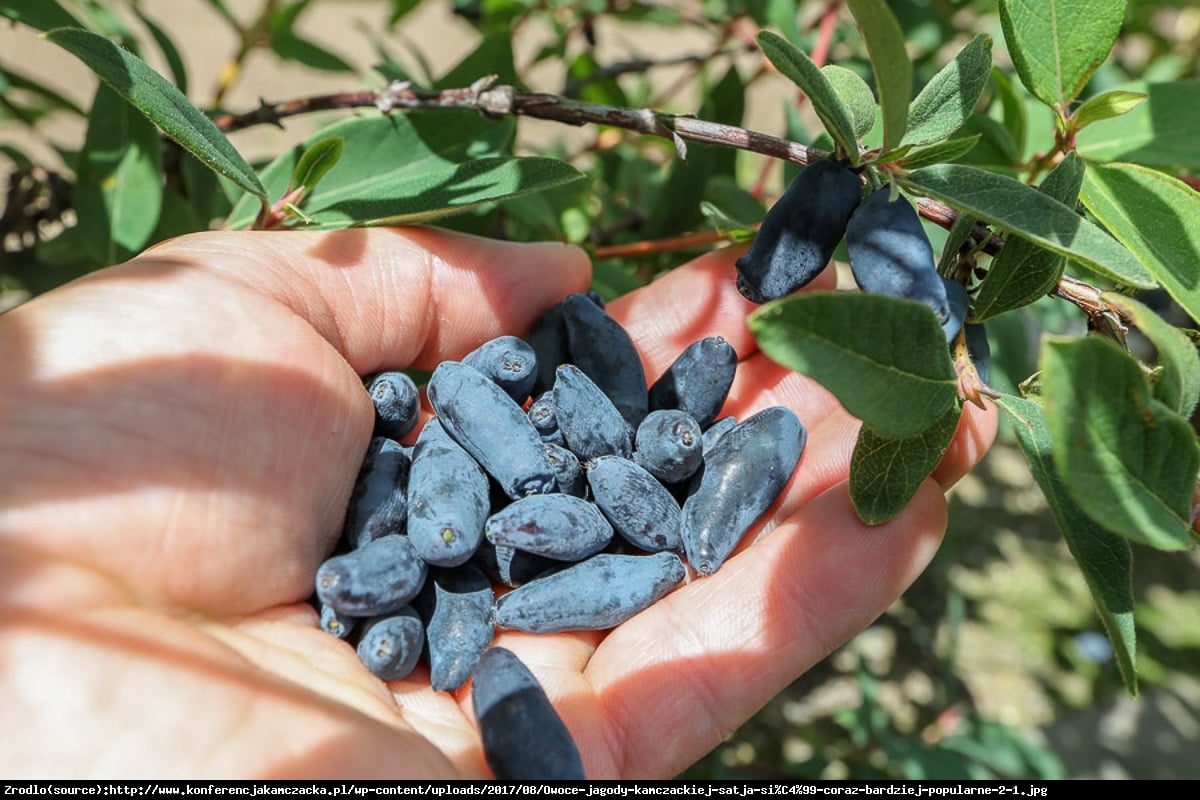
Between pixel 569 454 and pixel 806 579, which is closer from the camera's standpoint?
pixel 806 579

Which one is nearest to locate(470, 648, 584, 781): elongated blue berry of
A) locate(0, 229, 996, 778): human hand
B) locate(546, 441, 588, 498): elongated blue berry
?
locate(0, 229, 996, 778): human hand

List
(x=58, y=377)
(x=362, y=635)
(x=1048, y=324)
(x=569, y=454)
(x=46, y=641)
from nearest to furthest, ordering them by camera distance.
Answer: (x=46, y=641), (x=58, y=377), (x=362, y=635), (x=569, y=454), (x=1048, y=324)

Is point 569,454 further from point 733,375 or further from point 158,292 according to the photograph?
point 158,292

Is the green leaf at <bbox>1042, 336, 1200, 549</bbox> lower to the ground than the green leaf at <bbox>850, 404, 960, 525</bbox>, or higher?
higher

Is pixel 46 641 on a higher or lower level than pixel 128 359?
lower

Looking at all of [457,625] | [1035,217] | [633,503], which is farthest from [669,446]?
[1035,217]

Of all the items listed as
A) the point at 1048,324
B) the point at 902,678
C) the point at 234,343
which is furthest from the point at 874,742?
the point at 234,343

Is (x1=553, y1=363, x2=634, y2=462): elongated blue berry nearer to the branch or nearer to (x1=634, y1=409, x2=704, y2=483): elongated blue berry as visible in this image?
(x1=634, y1=409, x2=704, y2=483): elongated blue berry

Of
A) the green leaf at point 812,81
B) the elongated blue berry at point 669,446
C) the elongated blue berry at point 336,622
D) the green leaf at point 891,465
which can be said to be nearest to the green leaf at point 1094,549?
the green leaf at point 891,465
